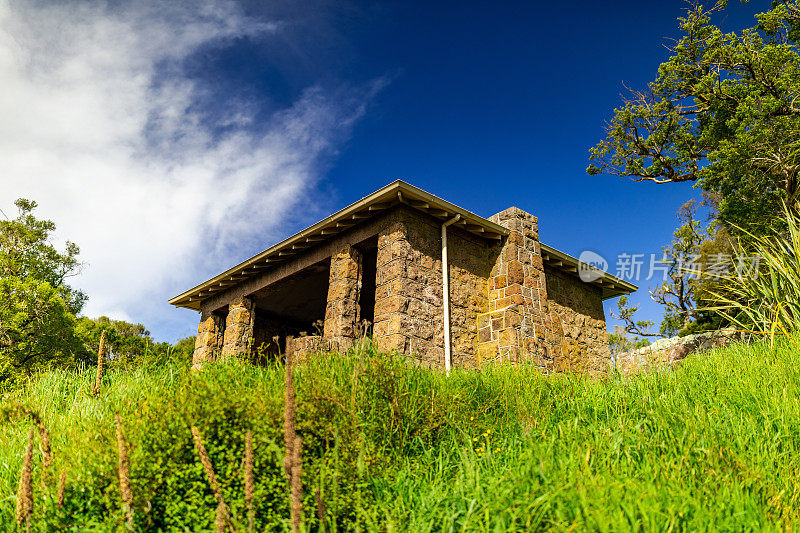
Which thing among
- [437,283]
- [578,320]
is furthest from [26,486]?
[578,320]

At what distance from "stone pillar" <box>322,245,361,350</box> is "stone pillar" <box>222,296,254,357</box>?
360 centimetres

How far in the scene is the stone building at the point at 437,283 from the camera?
7.84 metres

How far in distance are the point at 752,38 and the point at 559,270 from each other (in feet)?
27.5

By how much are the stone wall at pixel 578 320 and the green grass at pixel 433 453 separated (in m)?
5.36

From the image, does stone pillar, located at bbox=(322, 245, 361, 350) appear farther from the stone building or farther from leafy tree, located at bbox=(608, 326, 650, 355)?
leafy tree, located at bbox=(608, 326, 650, 355)

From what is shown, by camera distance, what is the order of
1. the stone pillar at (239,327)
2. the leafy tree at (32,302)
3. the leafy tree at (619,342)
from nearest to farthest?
the leafy tree at (619,342) → the stone pillar at (239,327) → the leafy tree at (32,302)

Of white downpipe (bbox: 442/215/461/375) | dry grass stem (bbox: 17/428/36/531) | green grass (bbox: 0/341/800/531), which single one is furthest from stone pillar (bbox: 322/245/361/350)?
dry grass stem (bbox: 17/428/36/531)

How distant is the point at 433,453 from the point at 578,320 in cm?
777

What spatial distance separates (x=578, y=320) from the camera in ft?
35.7

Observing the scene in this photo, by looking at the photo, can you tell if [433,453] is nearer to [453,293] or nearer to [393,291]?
[393,291]

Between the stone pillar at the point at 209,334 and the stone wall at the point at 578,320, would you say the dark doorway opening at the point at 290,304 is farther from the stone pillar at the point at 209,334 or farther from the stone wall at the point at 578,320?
the stone wall at the point at 578,320

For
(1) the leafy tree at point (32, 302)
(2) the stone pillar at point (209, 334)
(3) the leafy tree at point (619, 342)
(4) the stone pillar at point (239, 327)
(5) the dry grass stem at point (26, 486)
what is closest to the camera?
(5) the dry grass stem at point (26, 486)

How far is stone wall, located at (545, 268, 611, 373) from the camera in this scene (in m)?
10.2

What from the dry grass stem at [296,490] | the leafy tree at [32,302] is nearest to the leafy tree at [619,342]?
the dry grass stem at [296,490]
